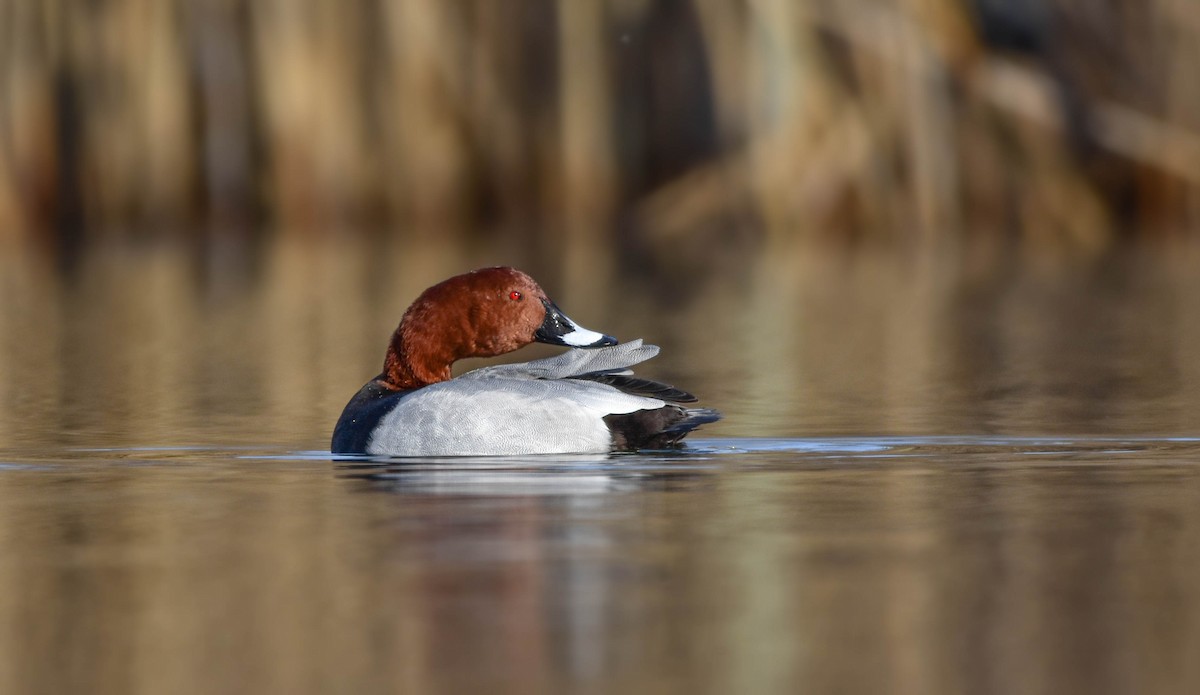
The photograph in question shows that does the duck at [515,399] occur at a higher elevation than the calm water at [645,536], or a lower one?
higher

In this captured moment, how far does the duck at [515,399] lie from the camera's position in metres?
6.12

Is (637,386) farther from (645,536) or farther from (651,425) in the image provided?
(645,536)

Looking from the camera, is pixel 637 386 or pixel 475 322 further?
pixel 475 322

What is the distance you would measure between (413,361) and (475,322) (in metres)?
0.22

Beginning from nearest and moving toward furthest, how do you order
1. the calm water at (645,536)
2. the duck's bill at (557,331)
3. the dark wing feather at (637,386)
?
the calm water at (645,536) < the dark wing feather at (637,386) < the duck's bill at (557,331)

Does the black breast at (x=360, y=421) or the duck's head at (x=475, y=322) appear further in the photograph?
the duck's head at (x=475, y=322)

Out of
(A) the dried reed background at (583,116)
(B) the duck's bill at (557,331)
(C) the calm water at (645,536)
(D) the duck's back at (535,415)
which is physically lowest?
(C) the calm water at (645,536)

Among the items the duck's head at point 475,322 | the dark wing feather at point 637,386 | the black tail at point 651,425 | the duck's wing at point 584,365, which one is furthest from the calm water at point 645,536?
the duck's head at point 475,322

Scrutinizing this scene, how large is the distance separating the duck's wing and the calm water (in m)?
0.29

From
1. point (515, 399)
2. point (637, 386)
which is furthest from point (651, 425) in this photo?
point (515, 399)

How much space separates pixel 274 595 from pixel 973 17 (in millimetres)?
11886

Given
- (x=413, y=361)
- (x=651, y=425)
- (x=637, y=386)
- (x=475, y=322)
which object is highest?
Result: (x=475, y=322)

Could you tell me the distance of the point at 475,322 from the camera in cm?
665

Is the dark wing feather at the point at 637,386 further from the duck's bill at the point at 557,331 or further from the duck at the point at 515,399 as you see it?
the duck's bill at the point at 557,331
